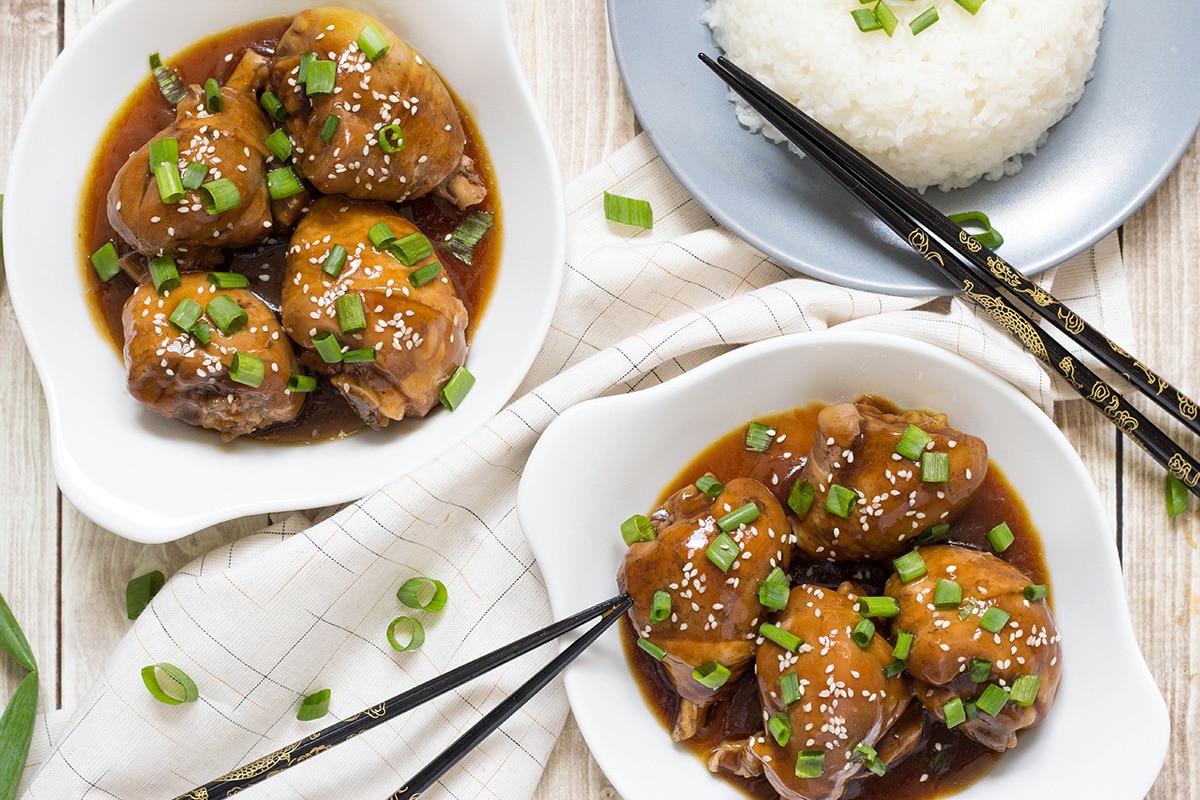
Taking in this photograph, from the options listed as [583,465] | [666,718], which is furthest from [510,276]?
[666,718]

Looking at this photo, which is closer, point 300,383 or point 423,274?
point 423,274

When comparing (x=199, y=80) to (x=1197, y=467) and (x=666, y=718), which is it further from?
(x=1197, y=467)

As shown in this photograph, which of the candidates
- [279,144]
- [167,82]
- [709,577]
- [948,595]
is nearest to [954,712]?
[948,595]

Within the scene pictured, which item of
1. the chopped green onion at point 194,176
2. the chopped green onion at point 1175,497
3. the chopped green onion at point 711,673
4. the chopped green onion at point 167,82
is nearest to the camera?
the chopped green onion at point 194,176

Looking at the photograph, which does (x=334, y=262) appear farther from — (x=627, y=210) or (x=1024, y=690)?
(x=1024, y=690)

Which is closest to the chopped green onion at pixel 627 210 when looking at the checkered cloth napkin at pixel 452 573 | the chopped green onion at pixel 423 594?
the checkered cloth napkin at pixel 452 573

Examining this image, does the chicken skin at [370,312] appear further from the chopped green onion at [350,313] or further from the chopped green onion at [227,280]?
the chopped green onion at [227,280]
